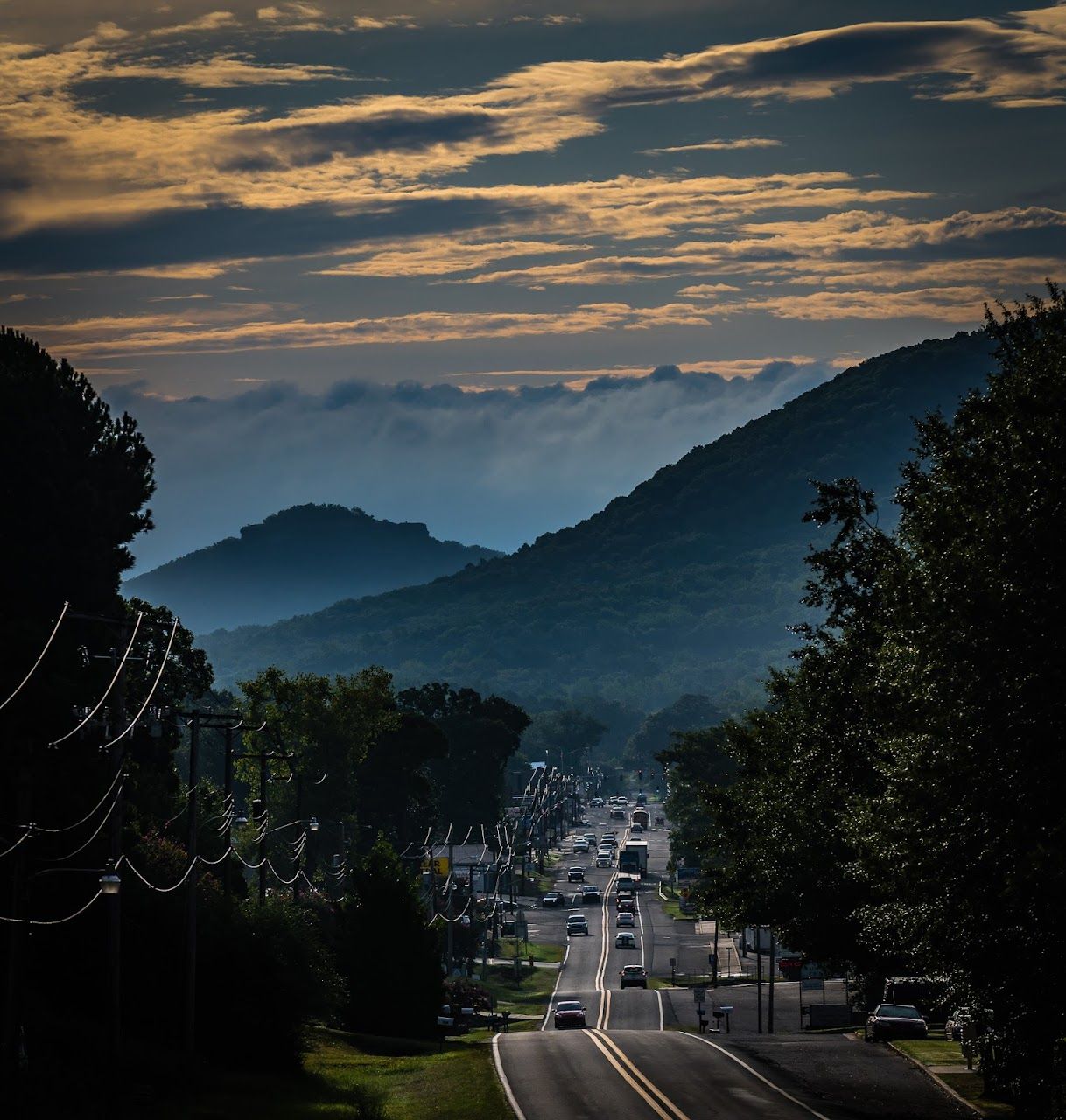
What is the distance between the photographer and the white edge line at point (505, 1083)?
40500 millimetres

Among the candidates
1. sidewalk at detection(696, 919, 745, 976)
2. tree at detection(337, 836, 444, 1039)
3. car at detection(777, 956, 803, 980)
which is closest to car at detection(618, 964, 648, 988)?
sidewalk at detection(696, 919, 745, 976)

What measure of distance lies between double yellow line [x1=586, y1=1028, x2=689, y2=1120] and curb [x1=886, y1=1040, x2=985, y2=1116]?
6.73 meters

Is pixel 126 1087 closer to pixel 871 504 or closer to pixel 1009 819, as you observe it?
pixel 1009 819

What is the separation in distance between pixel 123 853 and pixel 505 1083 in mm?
16847

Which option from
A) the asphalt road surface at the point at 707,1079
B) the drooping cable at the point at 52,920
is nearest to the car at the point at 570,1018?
the asphalt road surface at the point at 707,1079

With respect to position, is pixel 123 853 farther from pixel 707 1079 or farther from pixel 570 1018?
pixel 570 1018

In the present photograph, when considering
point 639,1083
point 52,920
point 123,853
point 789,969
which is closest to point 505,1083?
point 639,1083

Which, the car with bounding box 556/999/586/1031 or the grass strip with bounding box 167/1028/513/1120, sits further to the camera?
the car with bounding box 556/999/586/1031

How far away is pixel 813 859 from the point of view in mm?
57188

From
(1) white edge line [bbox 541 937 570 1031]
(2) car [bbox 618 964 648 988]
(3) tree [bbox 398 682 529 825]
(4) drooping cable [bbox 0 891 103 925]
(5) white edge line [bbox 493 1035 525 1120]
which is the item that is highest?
(3) tree [bbox 398 682 529 825]

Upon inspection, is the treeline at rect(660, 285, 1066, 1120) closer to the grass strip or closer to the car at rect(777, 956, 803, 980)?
the grass strip

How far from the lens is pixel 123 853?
5697cm

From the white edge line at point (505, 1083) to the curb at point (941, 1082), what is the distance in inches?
394

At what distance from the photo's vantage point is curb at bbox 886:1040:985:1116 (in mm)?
41609
